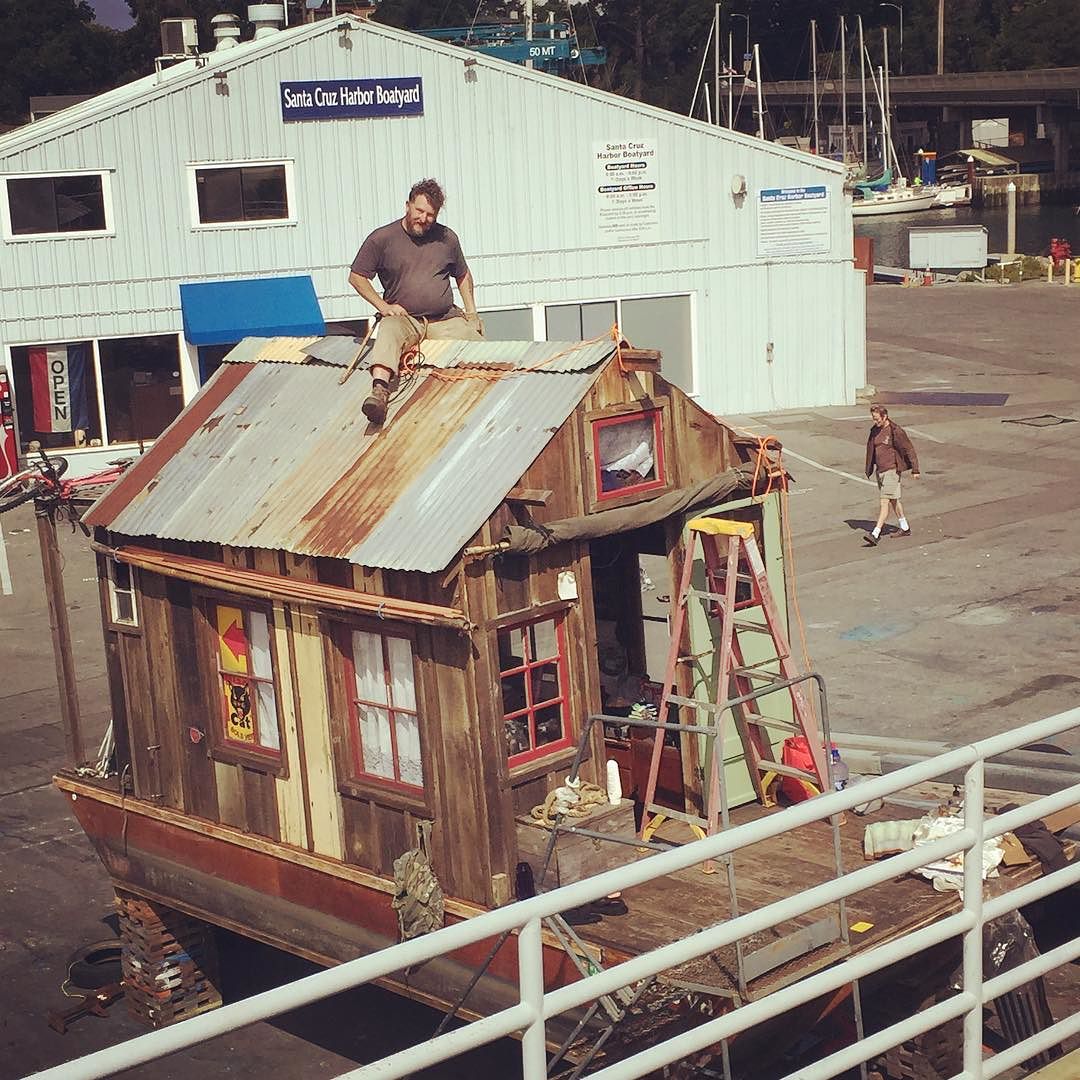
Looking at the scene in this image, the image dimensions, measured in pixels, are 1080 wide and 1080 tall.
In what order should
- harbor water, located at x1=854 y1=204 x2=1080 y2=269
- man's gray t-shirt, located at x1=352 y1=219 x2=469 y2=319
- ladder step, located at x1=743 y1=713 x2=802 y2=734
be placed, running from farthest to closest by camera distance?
1. harbor water, located at x1=854 y1=204 x2=1080 y2=269
2. man's gray t-shirt, located at x1=352 y1=219 x2=469 y2=319
3. ladder step, located at x1=743 y1=713 x2=802 y2=734

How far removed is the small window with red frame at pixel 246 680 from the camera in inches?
355

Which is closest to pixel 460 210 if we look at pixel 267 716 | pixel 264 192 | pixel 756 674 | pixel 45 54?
pixel 264 192

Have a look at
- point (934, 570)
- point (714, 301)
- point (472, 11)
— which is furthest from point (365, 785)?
point (472, 11)

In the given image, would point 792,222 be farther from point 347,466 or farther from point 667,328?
point 347,466

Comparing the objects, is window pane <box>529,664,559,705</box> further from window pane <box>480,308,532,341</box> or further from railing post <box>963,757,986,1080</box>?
window pane <box>480,308,532,341</box>

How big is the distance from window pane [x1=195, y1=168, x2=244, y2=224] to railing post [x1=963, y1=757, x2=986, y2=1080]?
2346 centimetres

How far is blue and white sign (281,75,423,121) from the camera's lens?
26.5 meters

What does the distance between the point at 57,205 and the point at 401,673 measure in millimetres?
19086

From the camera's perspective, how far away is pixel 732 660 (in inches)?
348

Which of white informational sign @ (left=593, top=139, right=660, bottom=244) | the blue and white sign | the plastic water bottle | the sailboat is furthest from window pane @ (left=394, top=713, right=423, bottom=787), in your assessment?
the sailboat

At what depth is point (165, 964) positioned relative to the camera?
970 centimetres

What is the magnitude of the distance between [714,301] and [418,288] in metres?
21.1

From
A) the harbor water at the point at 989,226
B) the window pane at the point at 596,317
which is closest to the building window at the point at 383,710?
the window pane at the point at 596,317

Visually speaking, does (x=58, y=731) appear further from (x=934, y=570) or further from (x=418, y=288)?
(x=934, y=570)
